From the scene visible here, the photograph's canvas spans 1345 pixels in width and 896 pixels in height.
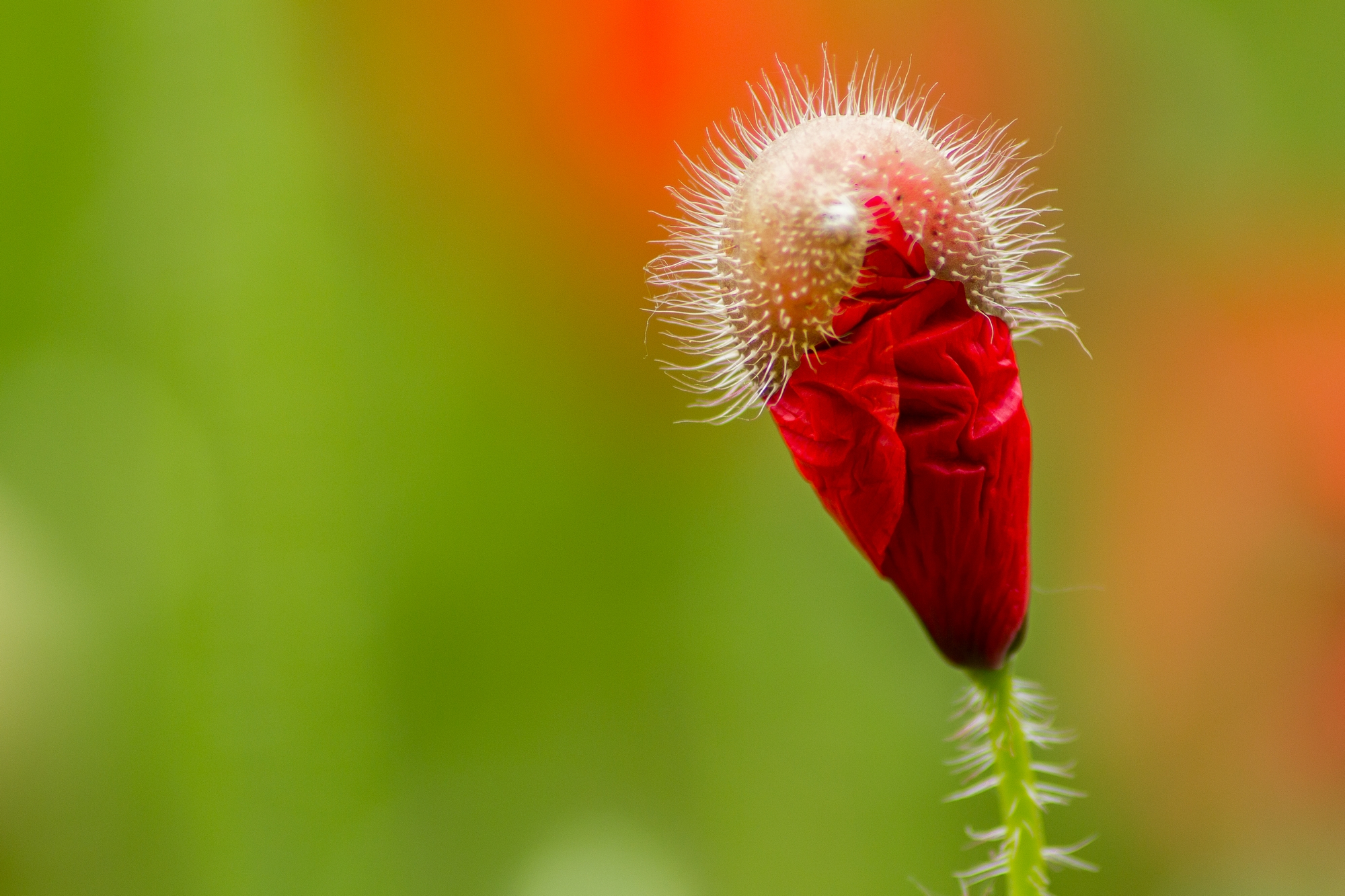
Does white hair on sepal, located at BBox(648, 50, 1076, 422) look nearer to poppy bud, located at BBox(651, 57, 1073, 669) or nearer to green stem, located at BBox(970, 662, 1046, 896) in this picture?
poppy bud, located at BBox(651, 57, 1073, 669)

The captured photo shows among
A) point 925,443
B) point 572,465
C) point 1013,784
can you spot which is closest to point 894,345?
point 925,443

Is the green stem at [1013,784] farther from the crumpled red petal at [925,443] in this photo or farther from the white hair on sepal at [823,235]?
the white hair on sepal at [823,235]

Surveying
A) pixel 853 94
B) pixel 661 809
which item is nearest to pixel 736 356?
pixel 853 94

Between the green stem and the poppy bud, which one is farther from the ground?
the poppy bud

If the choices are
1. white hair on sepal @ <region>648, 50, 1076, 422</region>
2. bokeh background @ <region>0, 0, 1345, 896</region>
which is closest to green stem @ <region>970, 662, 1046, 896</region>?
white hair on sepal @ <region>648, 50, 1076, 422</region>

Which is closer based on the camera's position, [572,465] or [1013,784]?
[1013,784]

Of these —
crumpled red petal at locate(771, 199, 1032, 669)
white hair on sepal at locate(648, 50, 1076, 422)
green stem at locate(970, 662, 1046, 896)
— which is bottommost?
green stem at locate(970, 662, 1046, 896)

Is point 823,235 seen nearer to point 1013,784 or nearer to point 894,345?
point 894,345
